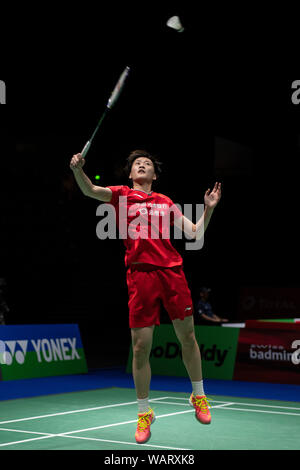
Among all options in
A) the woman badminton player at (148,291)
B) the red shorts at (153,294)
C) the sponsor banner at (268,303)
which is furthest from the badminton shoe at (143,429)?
the sponsor banner at (268,303)

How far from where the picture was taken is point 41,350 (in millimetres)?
11305

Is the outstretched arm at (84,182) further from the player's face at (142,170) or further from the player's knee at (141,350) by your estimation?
the player's knee at (141,350)

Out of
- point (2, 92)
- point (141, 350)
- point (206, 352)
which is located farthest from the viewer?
point (206, 352)

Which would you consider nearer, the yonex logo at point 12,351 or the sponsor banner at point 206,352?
the yonex logo at point 12,351

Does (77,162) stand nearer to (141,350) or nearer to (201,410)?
(141,350)

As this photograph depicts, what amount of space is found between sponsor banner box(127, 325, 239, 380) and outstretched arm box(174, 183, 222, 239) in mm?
5930

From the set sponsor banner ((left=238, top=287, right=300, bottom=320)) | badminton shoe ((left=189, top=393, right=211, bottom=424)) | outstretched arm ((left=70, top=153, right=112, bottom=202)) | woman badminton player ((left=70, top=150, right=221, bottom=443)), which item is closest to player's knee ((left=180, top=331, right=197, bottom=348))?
woman badminton player ((left=70, top=150, right=221, bottom=443))

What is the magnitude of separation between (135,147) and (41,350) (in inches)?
248

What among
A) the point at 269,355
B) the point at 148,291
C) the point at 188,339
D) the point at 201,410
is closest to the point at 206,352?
the point at 269,355

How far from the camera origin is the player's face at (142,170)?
19.1 ft

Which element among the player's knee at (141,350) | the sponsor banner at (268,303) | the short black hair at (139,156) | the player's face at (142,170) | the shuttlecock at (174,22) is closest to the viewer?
the player's knee at (141,350)

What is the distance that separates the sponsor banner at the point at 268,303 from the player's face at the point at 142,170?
16284mm

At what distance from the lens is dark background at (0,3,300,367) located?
35.7 ft

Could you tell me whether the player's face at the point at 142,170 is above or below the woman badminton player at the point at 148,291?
above
